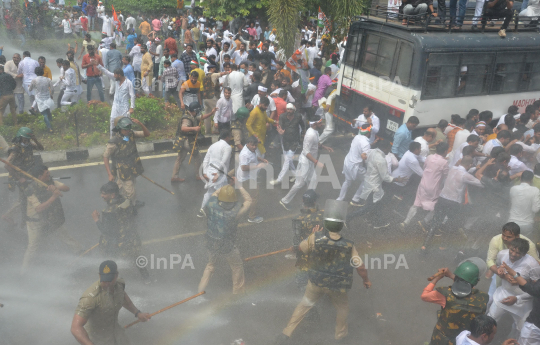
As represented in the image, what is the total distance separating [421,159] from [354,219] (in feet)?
4.66

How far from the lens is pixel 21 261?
21.3ft

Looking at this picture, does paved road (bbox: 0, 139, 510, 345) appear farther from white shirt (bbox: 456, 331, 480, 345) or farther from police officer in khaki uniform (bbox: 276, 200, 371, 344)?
white shirt (bbox: 456, 331, 480, 345)

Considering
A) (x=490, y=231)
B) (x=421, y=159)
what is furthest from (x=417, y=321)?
(x=421, y=159)

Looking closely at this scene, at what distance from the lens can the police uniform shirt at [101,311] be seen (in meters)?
4.20

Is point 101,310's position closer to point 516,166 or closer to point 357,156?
point 357,156

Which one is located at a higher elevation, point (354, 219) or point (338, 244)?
point (338, 244)

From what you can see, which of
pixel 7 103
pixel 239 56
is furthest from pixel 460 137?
pixel 7 103

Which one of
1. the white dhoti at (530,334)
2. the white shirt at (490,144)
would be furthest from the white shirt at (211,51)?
the white dhoti at (530,334)

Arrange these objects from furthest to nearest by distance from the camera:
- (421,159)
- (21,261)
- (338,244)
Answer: (421,159)
(21,261)
(338,244)

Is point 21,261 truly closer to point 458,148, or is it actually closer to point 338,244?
point 338,244

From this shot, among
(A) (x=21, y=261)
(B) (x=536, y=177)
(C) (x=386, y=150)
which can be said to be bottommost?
(A) (x=21, y=261)

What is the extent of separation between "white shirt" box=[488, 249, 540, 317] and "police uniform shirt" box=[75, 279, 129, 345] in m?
3.67

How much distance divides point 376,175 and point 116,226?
13.0 ft

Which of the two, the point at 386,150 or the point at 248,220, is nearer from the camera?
the point at 248,220
